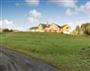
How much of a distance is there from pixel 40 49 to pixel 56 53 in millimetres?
2882

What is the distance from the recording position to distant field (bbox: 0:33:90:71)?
22.5 metres

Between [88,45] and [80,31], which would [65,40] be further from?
[88,45]

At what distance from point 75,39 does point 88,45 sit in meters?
3.52

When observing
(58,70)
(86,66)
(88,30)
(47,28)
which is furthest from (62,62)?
(88,30)

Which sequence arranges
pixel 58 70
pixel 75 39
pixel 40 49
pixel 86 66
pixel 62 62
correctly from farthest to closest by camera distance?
pixel 75 39 < pixel 40 49 < pixel 62 62 < pixel 86 66 < pixel 58 70

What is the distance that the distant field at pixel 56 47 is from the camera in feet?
73.9

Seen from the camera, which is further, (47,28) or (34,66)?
(47,28)

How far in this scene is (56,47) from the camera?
31281 mm

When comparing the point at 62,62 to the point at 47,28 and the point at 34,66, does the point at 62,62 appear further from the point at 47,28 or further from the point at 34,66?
the point at 47,28

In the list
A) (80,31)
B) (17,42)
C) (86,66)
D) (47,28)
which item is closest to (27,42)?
(17,42)

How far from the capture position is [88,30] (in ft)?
122

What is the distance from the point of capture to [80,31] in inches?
1384

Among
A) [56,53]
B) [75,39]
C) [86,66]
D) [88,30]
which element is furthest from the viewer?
[88,30]

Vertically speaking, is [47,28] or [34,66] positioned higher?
[47,28]
